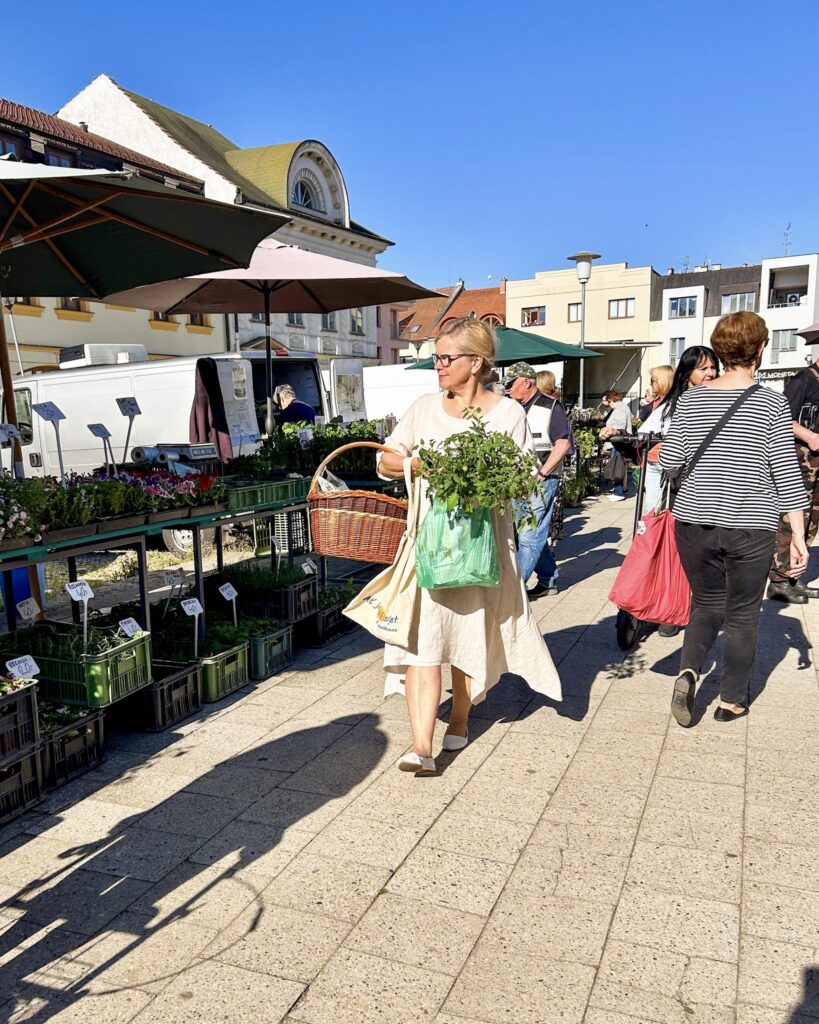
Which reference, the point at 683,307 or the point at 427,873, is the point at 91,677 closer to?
the point at 427,873

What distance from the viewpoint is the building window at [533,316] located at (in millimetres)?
55000

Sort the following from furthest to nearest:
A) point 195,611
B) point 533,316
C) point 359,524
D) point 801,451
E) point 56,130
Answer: point 533,316, point 56,130, point 801,451, point 195,611, point 359,524

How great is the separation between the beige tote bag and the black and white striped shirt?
1.46 metres

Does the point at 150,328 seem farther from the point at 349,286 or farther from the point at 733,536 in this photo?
the point at 733,536

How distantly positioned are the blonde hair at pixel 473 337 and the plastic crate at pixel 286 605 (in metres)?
2.50

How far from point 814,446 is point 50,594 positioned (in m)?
6.80

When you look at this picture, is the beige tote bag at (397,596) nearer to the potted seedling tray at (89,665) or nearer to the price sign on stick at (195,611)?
the potted seedling tray at (89,665)

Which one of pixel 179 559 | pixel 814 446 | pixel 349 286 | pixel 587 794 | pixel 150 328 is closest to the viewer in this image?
pixel 587 794

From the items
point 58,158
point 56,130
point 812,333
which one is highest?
point 56,130

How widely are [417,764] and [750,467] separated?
2.07 metres

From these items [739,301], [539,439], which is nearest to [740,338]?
[539,439]

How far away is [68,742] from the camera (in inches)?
146

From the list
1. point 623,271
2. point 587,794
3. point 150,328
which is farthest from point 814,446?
point 623,271

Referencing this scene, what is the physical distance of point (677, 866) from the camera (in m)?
2.97
